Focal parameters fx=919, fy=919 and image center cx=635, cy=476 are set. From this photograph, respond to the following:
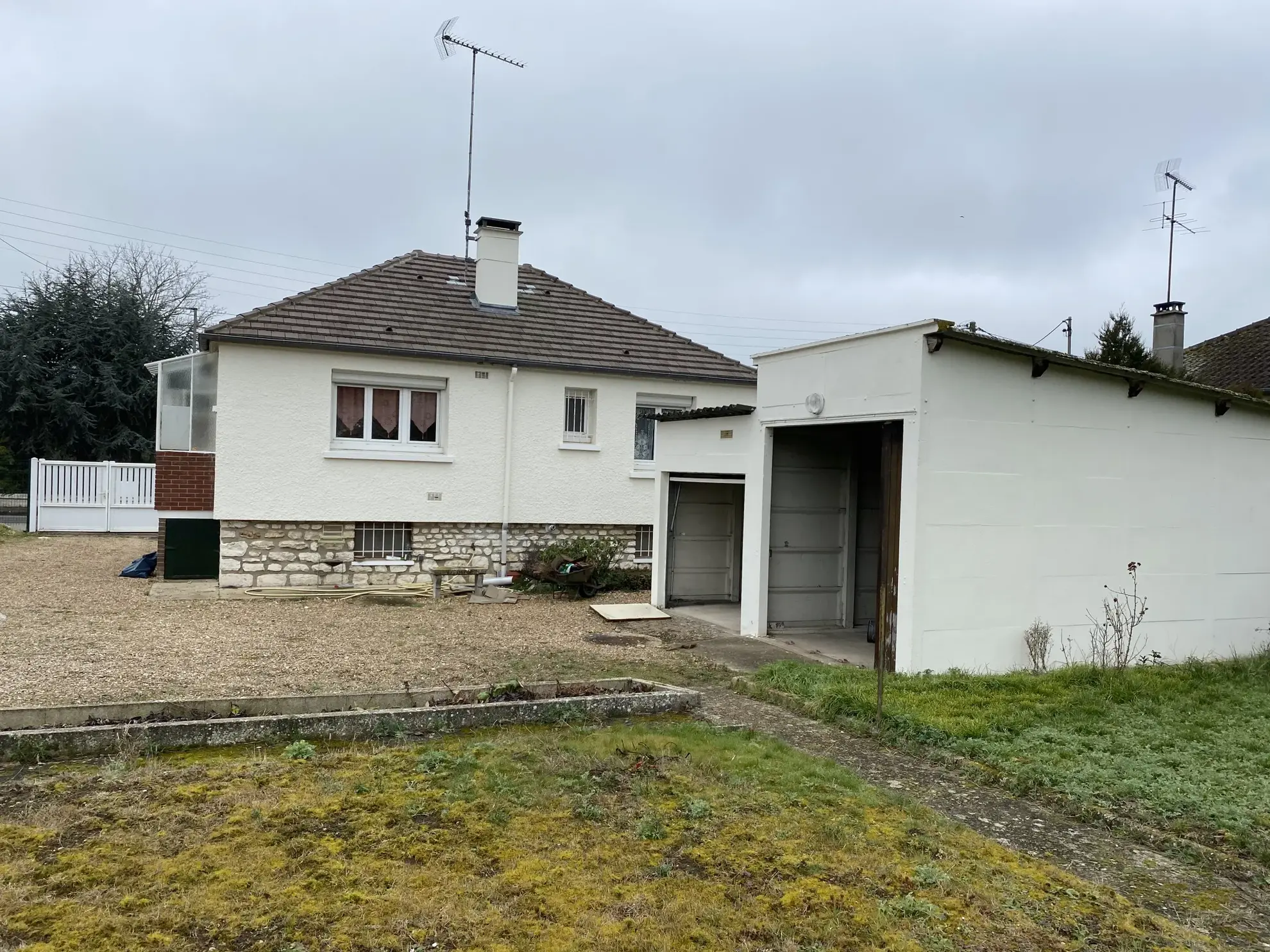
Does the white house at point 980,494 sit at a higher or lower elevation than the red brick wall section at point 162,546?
higher

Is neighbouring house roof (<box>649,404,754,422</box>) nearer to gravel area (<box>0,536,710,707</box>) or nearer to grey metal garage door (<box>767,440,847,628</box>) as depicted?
grey metal garage door (<box>767,440,847,628</box>)

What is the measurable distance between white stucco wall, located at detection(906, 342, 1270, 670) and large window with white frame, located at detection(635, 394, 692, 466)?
8.47 meters

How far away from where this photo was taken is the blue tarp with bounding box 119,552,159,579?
16281 mm

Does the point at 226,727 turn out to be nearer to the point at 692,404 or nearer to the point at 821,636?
the point at 821,636

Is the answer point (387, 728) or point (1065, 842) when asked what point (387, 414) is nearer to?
point (387, 728)

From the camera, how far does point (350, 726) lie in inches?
264

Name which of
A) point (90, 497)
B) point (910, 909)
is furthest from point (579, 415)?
point (90, 497)

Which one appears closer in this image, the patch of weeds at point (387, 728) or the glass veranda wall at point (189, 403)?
the patch of weeds at point (387, 728)

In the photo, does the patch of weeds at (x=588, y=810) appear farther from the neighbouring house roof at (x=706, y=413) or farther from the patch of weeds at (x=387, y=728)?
the neighbouring house roof at (x=706, y=413)

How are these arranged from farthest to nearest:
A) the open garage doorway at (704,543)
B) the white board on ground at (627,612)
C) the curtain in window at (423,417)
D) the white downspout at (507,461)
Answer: the white downspout at (507,461), the curtain in window at (423,417), the open garage doorway at (704,543), the white board on ground at (627,612)

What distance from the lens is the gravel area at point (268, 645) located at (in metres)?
8.48

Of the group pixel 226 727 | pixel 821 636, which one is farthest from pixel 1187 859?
pixel 821 636

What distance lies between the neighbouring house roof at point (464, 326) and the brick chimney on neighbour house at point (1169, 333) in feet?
39.4

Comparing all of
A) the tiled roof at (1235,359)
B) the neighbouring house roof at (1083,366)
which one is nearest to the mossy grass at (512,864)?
the neighbouring house roof at (1083,366)
